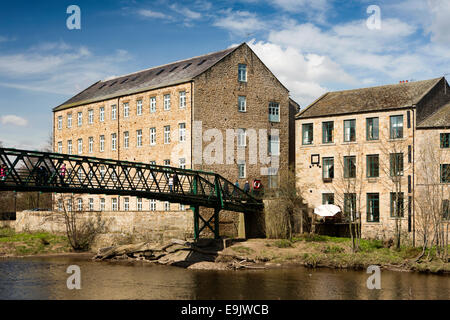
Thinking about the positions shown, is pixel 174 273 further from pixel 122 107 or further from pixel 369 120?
pixel 122 107

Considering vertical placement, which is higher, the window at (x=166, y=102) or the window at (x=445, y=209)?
the window at (x=166, y=102)

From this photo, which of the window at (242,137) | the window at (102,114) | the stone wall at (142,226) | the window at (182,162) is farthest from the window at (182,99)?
the window at (102,114)

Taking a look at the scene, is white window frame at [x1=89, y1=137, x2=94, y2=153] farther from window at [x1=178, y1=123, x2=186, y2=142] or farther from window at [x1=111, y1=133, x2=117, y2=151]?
window at [x1=178, y1=123, x2=186, y2=142]

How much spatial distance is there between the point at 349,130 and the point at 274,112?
8.41 metres

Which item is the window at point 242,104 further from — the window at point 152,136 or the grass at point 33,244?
the grass at point 33,244

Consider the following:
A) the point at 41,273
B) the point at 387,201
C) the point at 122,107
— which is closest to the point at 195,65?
the point at 122,107

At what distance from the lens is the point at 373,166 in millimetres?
40625

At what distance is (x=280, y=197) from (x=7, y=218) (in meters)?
38.7

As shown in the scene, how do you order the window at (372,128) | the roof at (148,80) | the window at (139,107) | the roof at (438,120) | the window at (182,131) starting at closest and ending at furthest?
the roof at (438,120) → the window at (372,128) → the window at (182,131) → the roof at (148,80) → the window at (139,107)

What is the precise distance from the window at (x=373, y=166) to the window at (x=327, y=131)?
11.4 ft

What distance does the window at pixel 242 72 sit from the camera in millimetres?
46125

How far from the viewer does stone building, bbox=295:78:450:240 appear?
125ft

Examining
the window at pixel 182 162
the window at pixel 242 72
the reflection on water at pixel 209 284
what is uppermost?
the window at pixel 242 72
